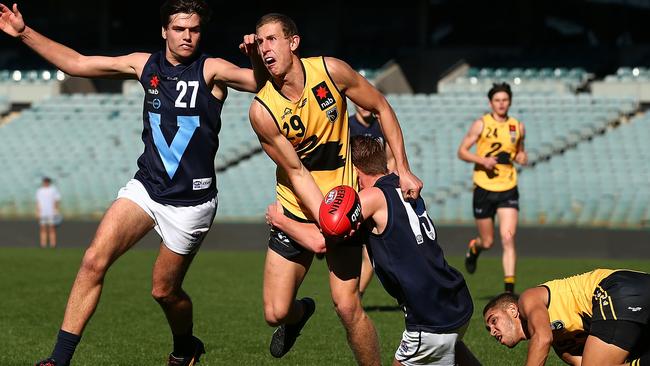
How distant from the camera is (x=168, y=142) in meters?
7.89

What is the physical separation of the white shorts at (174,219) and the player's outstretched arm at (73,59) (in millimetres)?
766

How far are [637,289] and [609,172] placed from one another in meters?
17.7

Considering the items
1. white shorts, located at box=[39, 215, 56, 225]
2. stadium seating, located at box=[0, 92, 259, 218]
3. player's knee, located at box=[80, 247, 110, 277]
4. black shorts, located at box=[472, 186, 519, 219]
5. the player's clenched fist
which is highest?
the player's clenched fist

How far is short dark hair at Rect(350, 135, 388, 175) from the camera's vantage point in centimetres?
711

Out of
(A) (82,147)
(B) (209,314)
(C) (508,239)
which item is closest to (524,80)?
(A) (82,147)

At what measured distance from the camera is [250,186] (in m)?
25.5

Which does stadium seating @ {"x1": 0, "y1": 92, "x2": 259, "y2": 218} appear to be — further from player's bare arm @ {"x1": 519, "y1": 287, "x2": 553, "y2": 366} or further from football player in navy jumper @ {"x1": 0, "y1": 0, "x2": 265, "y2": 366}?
player's bare arm @ {"x1": 519, "y1": 287, "x2": 553, "y2": 366}

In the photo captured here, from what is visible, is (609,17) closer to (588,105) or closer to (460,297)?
(588,105)

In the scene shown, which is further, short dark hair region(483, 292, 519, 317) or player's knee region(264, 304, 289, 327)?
player's knee region(264, 304, 289, 327)

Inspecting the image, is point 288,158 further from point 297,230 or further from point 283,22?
point 283,22

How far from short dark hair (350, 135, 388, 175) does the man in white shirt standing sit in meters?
17.0

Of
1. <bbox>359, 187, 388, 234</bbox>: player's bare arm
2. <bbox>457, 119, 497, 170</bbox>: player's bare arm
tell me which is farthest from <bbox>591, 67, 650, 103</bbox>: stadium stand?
<bbox>359, 187, 388, 234</bbox>: player's bare arm

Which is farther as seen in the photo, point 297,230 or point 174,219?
point 174,219

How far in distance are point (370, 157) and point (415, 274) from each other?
32.5 inches
